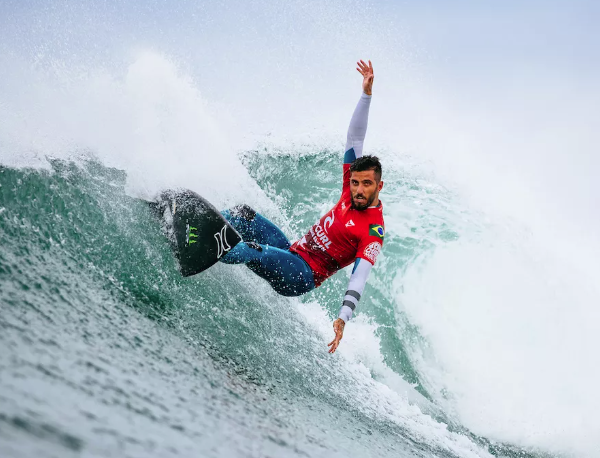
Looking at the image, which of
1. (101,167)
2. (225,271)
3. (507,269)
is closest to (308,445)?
(225,271)

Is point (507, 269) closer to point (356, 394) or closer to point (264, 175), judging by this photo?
point (264, 175)

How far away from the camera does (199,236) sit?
3.39 m

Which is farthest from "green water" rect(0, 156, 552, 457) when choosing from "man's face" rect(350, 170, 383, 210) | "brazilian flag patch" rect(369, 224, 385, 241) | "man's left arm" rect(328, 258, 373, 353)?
"man's face" rect(350, 170, 383, 210)

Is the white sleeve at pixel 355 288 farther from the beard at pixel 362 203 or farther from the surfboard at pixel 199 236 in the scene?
the surfboard at pixel 199 236

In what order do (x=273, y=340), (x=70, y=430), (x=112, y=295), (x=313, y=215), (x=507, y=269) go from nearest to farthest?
(x=70, y=430), (x=112, y=295), (x=273, y=340), (x=313, y=215), (x=507, y=269)

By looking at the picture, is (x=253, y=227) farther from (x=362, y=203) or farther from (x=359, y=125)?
(x=359, y=125)

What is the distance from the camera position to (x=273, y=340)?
3.67 meters

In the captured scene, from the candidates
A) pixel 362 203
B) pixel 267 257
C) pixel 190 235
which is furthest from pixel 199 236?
pixel 362 203

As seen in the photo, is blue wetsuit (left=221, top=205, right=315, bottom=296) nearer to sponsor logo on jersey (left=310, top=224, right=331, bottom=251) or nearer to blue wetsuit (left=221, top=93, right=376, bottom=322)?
blue wetsuit (left=221, top=93, right=376, bottom=322)

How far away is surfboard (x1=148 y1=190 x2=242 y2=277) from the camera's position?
3391 millimetres

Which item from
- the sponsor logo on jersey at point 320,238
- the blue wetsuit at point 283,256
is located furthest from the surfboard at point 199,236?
the sponsor logo on jersey at point 320,238

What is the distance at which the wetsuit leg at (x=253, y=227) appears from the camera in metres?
4.23

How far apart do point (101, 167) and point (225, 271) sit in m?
1.46

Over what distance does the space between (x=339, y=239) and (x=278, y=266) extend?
0.57 metres
